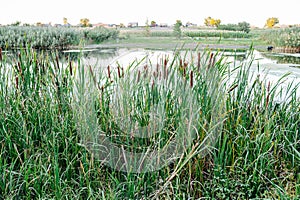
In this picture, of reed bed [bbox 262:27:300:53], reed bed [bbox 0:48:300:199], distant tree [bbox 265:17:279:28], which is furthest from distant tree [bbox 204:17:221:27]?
reed bed [bbox 0:48:300:199]

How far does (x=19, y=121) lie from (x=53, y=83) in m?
0.31

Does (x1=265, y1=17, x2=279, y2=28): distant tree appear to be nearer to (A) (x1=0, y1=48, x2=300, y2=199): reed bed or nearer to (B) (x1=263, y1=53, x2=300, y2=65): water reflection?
(B) (x1=263, y1=53, x2=300, y2=65): water reflection

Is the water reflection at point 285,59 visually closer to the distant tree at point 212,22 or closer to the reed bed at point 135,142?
the distant tree at point 212,22

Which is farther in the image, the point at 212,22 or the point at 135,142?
the point at 212,22

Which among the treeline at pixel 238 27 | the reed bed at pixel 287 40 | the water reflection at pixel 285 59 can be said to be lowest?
the water reflection at pixel 285 59

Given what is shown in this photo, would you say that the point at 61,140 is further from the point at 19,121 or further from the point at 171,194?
the point at 171,194

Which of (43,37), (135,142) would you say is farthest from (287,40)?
(135,142)

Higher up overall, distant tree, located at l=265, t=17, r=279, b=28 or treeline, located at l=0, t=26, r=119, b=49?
distant tree, located at l=265, t=17, r=279, b=28

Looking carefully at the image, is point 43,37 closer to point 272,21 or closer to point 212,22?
point 212,22

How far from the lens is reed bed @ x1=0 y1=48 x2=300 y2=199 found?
5.51 ft

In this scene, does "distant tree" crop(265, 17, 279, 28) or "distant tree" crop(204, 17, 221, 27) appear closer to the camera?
"distant tree" crop(204, 17, 221, 27)

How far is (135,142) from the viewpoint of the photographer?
1.86 meters

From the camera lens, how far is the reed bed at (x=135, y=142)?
5.51 feet

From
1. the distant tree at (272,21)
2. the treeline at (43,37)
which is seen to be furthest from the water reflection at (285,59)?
the distant tree at (272,21)
